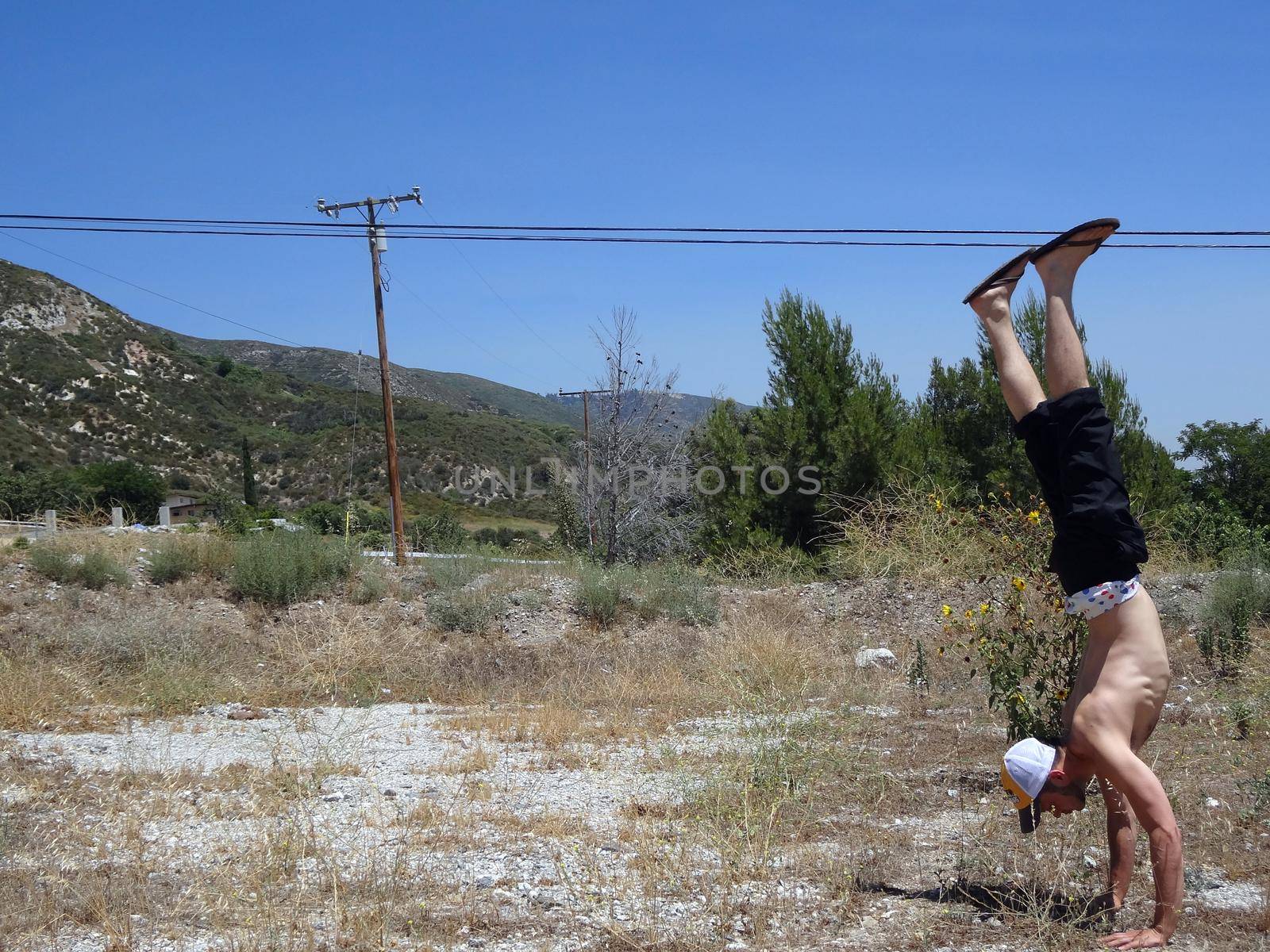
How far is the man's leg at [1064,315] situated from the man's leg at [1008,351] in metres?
0.08

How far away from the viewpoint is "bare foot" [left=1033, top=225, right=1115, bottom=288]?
11.1 feet

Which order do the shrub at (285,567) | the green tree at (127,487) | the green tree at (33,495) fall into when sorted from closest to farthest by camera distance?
→ the shrub at (285,567), the green tree at (33,495), the green tree at (127,487)

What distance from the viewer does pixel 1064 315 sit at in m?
3.41

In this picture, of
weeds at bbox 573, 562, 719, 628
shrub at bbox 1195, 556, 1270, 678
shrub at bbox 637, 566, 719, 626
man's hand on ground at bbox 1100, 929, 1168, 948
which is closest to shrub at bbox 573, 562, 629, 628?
weeds at bbox 573, 562, 719, 628

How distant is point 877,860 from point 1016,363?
2.17m

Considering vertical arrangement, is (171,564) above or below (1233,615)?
above

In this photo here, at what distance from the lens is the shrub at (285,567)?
503 inches

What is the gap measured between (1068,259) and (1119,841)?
200 cm

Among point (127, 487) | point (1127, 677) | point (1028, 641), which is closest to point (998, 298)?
point (1127, 677)

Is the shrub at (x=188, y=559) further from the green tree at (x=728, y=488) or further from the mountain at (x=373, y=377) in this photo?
the mountain at (x=373, y=377)

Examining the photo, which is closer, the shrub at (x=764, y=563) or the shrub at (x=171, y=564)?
the shrub at (x=171, y=564)

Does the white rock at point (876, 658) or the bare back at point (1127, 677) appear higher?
the bare back at point (1127, 677)

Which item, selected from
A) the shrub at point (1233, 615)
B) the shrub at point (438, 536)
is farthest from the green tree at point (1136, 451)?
the shrub at point (438, 536)

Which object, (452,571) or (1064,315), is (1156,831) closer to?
(1064,315)
